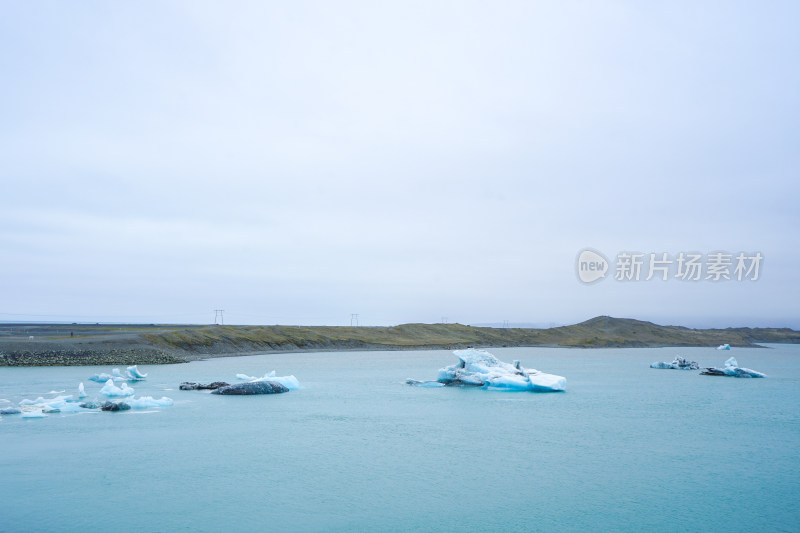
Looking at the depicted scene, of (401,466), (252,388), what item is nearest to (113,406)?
(252,388)

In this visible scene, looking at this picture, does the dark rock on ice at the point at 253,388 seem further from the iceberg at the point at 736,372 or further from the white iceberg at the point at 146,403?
the iceberg at the point at 736,372

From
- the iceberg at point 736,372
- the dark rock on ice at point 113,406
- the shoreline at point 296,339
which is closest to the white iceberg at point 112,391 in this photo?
the dark rock on ice at point 113,406

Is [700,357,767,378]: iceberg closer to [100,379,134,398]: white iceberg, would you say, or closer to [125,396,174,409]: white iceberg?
[125,396,174,409]: white iceberg

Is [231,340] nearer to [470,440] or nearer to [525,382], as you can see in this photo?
[525,382]

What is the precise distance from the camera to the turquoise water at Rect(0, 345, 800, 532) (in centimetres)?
937

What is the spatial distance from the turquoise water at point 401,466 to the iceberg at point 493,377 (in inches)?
101

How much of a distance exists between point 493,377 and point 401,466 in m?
15.1

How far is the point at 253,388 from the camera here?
23625 millimetres

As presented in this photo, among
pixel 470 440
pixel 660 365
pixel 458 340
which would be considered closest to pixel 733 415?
pixel 470 440

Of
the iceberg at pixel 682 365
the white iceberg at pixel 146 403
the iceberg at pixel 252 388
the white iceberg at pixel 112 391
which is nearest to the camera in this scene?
the white iceberg at pixel 146 403

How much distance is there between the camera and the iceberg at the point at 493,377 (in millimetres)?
25938

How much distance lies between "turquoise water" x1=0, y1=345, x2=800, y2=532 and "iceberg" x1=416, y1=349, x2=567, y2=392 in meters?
2.56

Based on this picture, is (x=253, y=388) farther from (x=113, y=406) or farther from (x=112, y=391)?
(x=113, y=406)

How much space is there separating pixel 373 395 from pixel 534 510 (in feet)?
50.1
